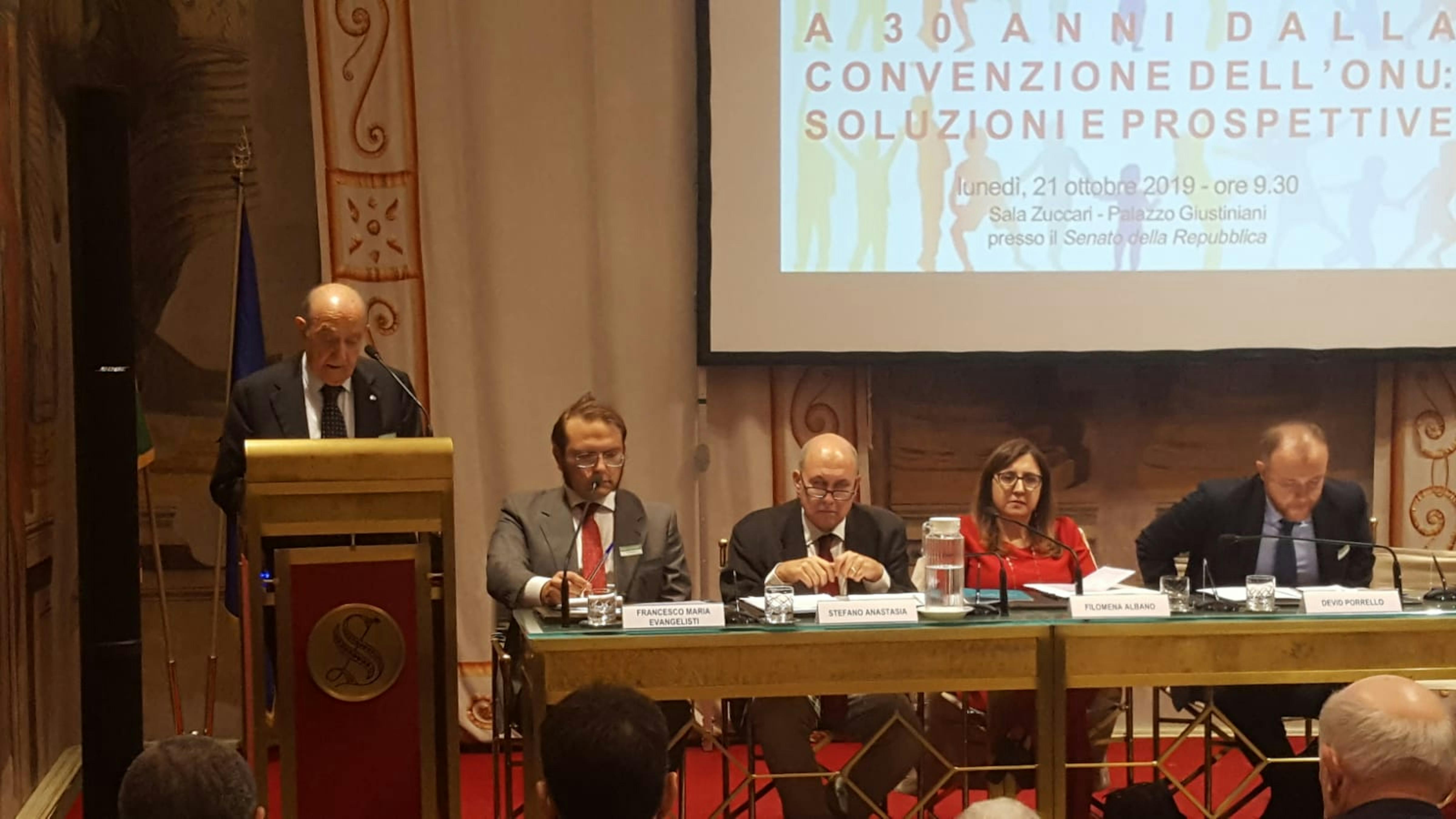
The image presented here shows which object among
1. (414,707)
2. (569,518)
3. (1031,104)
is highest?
(1031,104)

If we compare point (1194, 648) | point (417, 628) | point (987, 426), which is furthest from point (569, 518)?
point (987, 426)

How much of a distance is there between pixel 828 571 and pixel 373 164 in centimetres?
231

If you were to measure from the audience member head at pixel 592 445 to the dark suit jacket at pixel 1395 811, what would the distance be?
206cm

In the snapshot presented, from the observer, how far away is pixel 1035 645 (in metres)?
3.30

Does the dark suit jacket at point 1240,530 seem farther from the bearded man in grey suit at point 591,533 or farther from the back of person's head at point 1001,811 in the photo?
the back of person's head at point 1001,811

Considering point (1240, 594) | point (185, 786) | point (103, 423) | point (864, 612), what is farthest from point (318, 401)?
point (1240, 594)

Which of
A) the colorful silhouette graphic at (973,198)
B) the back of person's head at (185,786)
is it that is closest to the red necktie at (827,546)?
the colorful silhouette graphic at (973,198)

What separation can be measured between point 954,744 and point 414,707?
142 cm

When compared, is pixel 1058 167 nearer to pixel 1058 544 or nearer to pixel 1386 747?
pixel 1058 544

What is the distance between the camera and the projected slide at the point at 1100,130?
504cm

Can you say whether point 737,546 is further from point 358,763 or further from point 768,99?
point 768,99

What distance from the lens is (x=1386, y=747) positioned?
2148 mm

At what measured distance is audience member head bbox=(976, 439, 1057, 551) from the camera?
394cm

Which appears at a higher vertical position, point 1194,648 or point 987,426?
point 987,426
